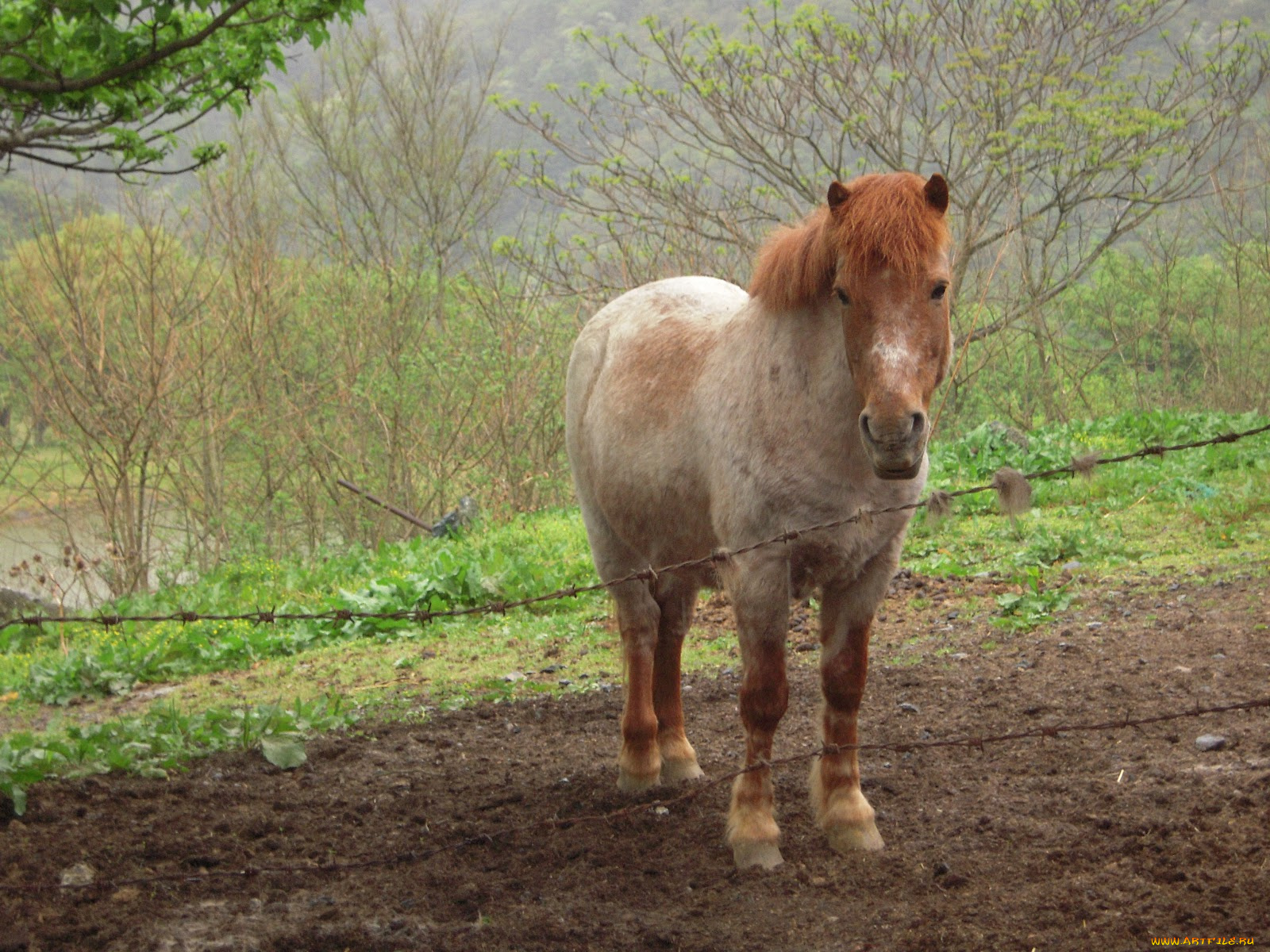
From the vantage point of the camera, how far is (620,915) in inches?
120

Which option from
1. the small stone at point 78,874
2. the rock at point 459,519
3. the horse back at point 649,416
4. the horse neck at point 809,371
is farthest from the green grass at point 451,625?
the horse neck at point 809,371

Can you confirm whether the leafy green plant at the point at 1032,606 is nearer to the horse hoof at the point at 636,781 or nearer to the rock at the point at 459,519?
the horse hoof at the point at 636,781

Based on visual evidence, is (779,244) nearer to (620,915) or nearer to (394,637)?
(620,915)

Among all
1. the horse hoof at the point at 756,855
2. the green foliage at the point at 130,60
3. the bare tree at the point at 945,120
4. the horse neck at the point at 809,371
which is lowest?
the horse hoof at the point at 756,855

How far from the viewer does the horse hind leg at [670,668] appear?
176 inches

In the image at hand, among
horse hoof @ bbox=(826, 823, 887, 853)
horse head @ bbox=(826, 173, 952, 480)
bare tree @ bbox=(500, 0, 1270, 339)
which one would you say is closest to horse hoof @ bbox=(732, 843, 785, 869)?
horse hoof @ bbox=(826, 823, 887, 853)

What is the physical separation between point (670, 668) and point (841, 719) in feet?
3.42

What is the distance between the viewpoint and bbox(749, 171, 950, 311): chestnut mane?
9.78ft

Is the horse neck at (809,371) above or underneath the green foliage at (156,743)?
above

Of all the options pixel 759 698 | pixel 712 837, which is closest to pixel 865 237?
pixel 759 698

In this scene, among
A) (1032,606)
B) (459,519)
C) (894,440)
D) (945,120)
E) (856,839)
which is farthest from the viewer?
(945,120)

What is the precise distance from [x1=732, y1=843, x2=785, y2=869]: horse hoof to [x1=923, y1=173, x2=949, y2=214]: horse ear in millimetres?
2037

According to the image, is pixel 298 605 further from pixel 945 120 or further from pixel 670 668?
pixel 945 120

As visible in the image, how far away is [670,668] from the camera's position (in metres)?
4.55
